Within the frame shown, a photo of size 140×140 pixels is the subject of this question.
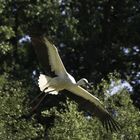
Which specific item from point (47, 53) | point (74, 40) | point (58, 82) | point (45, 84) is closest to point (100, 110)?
point (58, 82)

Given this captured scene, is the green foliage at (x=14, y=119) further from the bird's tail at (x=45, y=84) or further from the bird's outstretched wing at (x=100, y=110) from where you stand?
the bird's outstretched wing at (x=100, y=110)

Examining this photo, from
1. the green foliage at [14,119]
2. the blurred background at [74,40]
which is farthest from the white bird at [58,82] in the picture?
the blurred background at [74,40]

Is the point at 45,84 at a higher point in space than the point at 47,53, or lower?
lower

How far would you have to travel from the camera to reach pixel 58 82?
19.5 m

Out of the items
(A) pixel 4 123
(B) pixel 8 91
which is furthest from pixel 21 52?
(A) pixel 4 123

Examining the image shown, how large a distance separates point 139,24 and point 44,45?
16.1 m

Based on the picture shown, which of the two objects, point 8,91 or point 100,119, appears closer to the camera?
point 100,119

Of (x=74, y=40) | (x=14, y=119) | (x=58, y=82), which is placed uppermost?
(x=74, y=40)

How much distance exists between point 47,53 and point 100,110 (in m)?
2.18

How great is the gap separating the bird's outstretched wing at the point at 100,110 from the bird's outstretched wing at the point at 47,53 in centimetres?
72

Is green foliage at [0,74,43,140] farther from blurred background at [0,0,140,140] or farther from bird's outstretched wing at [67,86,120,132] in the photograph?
blurred background at [0,0,140,140]

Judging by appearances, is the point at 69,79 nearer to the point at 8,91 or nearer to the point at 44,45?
the point at 44,45

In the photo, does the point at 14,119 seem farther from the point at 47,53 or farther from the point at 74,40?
the point at 74,40

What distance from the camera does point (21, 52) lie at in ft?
114
